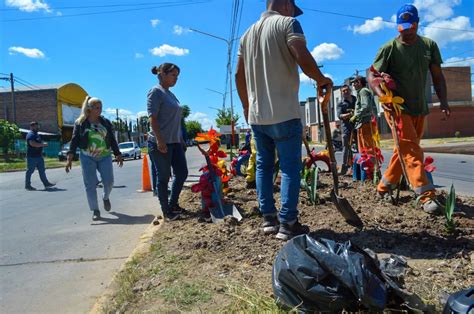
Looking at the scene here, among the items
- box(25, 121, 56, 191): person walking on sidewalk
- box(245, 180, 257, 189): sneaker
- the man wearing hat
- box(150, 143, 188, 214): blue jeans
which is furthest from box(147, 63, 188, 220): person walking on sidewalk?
box(25, 121, 56, 191): person walking on sidewalk

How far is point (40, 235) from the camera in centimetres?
520

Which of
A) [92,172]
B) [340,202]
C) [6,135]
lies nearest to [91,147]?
[92,172]

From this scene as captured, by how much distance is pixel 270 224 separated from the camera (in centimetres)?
360

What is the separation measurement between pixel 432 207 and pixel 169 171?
3088mm

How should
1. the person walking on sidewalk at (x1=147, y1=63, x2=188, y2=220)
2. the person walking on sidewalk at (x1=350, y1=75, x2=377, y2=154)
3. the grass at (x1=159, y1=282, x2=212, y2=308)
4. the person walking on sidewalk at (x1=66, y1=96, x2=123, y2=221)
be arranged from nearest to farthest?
1. the grass at (x1=159, y1=282, x2=212, y2=308)
2. the person walking on sidewalk at (x1=147, y1=63, x2=188, y2=220)
3. the person walking on sidewalk at (x1=66, y1=96, x2=123, y2=221)
4. the person walking on sidewalk at (x1=350, y1=75, x2=377, y2=154)

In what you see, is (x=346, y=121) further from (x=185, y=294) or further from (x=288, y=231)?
(x=185, y=294)

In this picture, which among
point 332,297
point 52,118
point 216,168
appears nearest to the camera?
point 332,297

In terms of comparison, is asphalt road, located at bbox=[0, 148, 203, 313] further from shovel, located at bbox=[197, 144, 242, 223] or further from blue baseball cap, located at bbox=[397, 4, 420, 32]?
blue baseball cap, located at bbox=[397, 4, 420, 32]

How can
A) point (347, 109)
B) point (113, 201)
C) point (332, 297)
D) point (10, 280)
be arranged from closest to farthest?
point (332, 297)
point (10, 280)
point (113, 201)
point (347, 109)

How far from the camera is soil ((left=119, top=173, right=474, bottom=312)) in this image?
2.44 m

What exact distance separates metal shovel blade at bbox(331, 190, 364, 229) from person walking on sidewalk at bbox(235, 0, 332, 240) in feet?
1.03

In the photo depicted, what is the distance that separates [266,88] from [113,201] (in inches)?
206

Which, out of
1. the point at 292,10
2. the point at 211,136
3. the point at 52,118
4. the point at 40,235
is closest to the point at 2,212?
the point at 40,235

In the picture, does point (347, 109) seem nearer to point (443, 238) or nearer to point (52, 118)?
point (443, 238)
